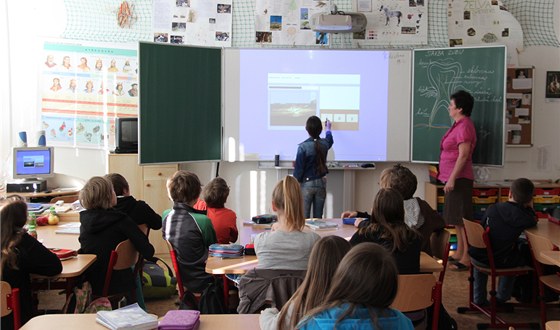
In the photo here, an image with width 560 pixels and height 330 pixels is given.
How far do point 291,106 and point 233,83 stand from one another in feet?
2.18

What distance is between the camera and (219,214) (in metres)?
4.46

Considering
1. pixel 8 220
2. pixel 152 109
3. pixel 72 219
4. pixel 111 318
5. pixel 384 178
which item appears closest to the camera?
pixel 111 318

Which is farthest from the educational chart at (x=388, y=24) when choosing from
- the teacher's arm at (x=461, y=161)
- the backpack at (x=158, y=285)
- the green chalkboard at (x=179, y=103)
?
the backpack at (x=158, y=285)

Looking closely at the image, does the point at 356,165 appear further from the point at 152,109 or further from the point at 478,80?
the point at 152,109

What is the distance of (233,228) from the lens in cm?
446

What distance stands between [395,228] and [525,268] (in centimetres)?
179

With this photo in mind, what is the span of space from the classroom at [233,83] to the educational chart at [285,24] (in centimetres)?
2

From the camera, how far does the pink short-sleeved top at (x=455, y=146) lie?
250 inches

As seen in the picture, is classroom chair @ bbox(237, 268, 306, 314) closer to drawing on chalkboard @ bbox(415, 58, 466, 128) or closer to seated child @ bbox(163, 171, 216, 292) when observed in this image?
seated child @ bbox(163, 171, 216, 292)

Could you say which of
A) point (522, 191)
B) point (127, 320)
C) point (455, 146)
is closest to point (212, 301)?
point (127, 320)

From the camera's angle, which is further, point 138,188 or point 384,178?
point 138,188

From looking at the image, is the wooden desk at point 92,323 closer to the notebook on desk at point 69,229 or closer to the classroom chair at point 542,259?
the notebook on desk at point 69,229

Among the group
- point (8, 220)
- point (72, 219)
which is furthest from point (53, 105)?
point (8, 220)

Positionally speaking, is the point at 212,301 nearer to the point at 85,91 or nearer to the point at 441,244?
the point at 441,244
